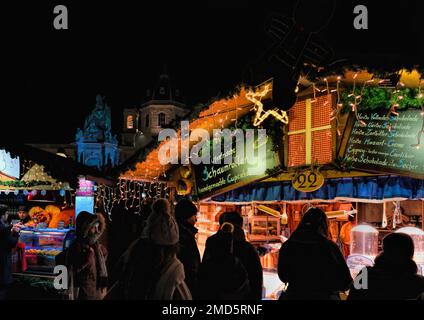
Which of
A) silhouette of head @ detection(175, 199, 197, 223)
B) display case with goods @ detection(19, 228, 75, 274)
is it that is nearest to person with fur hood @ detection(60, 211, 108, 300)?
silhouette of head @ detection(175, 199, 197, 223)

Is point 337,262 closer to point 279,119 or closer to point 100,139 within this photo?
point 279,119

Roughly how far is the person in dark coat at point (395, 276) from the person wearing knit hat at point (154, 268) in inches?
84.0

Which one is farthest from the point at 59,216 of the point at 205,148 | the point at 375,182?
the point at 375,182

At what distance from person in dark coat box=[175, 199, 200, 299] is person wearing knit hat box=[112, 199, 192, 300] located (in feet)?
2.97

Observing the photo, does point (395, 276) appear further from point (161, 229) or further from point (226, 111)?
point (226, 111)

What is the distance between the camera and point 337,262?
5395 mm

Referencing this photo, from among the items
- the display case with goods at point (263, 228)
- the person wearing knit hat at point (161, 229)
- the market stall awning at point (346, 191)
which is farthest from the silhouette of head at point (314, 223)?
the display case with goods at point (263, 228)

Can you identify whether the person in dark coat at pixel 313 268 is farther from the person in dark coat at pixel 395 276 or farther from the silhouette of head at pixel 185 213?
the silhouette of head at pixel 185 213

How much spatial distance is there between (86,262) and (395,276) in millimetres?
4712

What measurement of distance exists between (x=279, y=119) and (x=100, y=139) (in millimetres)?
67866

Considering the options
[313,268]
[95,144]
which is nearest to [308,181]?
[313,268]

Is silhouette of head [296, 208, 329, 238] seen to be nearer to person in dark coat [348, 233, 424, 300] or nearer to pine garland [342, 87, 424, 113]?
person in dark coat [348, 233, 424, 300]

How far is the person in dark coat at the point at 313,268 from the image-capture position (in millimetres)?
5344
